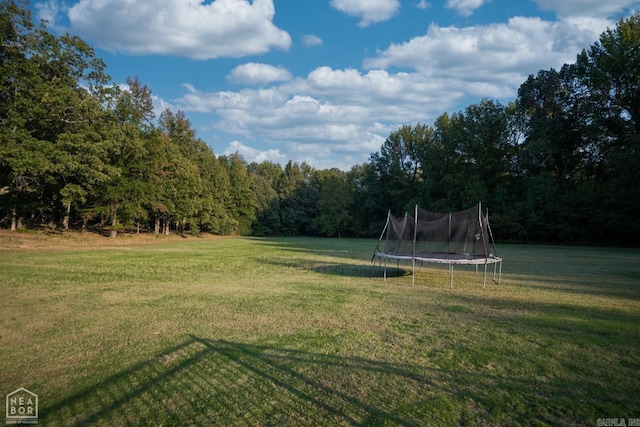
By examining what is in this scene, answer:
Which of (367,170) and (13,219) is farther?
(367,170)

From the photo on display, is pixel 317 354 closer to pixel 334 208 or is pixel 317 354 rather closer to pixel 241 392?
pixel 241 392

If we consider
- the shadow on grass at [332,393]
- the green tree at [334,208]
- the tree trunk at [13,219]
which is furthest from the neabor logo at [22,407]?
the green tree at [334,208]

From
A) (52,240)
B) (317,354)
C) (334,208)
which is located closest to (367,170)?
(334,208)

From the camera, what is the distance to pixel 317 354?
5.52 meters

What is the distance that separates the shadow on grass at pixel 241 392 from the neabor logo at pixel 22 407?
116 mm

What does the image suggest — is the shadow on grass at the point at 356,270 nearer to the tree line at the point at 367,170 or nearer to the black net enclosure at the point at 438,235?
the black net enclosure at the point at 438,235

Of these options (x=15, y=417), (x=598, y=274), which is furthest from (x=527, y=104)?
(x=15, y=417)

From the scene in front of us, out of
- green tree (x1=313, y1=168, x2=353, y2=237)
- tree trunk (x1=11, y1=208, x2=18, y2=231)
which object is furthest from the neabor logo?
green tree (x1=313, y1=168, x2=353, y2=237)

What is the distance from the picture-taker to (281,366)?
16.6 ft

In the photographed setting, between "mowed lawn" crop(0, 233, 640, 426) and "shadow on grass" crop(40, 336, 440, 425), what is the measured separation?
2 centimetres

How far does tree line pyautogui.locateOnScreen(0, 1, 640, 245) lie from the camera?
80.3 ft

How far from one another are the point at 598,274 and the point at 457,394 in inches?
589

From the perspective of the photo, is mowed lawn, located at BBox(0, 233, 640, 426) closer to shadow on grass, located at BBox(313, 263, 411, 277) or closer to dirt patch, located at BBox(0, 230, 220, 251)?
shadow on grass, located at BBox(313, 263, 411, 277)

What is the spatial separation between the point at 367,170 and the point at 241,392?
6096cm
